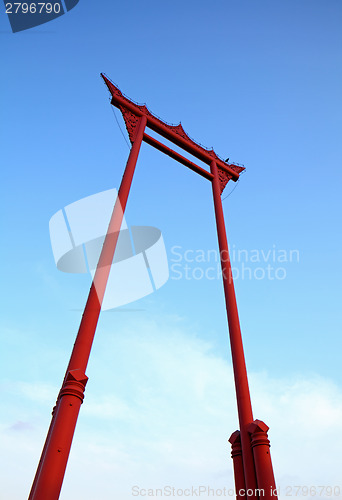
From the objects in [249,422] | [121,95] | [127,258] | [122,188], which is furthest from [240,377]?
[121,95]

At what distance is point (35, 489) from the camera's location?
2.68 meters

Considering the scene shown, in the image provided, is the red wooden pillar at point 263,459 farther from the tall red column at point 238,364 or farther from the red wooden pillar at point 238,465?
the red wooden pillar at point 238,465

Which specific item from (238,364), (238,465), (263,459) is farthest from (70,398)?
(238,364)

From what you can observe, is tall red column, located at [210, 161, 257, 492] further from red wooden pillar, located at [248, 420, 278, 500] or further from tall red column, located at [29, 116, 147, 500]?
tall red column, located at [29, 116, 147, 500]

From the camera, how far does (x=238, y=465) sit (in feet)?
13.7

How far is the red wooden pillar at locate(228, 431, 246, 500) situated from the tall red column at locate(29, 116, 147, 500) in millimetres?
2123

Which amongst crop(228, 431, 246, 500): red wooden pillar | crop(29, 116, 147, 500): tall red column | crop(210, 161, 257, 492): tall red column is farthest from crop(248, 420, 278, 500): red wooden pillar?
crop(29, 116, 147, 500): tall red column

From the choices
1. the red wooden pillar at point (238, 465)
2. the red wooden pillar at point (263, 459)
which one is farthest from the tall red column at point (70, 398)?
the red wooden pillar at point (238, 465)

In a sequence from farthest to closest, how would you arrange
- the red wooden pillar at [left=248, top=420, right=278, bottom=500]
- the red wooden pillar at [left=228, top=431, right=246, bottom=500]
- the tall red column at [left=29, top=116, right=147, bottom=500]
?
the red wooden pillar at [left=228, top=431, right=246, bottom=500], the red wooden pillar at [left=248, top=420, right=278, bottom=500], the tall red column at [left=29, top=116, right=147, bottom=500]

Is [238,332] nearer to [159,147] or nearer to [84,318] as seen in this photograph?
[84,318]

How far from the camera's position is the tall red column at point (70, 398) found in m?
2.74

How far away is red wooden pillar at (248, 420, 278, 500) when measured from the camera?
140 inches

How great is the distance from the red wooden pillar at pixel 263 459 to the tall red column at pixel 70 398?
197cm

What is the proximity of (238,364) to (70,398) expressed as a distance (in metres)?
2.40
